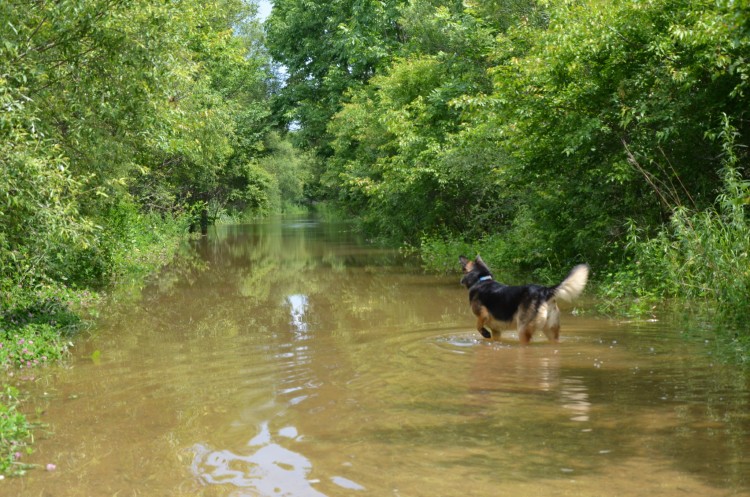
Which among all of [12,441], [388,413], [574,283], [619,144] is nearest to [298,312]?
[574,283]

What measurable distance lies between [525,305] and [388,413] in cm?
354

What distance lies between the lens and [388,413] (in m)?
6.80

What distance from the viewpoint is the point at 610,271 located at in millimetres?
14227

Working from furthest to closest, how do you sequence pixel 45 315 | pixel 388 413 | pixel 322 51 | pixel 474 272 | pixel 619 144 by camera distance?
pixel 322 51, pixel 619 144, pixel 45 315, pixel 474 272, pixel 388 413

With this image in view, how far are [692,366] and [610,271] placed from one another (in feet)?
20.4

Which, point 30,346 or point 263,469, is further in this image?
point 30,346

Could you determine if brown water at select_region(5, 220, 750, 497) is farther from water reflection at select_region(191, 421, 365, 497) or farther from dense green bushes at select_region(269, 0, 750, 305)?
dense green bushes at select_region(269, 0, 750, 305)

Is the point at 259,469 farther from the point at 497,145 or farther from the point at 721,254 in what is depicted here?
the point at 497,145

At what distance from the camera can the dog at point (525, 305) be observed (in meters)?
9.20

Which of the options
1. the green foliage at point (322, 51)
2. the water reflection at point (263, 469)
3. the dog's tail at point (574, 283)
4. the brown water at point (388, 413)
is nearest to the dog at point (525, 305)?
the dog's tail at point (574, 283)

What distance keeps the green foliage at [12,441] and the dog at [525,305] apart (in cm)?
578

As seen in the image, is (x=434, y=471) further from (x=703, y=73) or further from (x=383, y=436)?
(x=703, y=73)

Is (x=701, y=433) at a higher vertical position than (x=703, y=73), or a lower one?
lower

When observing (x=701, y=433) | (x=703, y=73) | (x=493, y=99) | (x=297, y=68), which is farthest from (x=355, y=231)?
(x=701, y=433)
